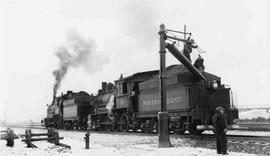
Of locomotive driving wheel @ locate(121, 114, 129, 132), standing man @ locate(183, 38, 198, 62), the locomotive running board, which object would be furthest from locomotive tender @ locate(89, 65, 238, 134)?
standing man @ locate(183, 38, 198, 62)

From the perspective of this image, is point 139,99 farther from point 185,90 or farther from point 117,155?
point 117,155

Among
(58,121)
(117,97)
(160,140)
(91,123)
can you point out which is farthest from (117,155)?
(58,121)

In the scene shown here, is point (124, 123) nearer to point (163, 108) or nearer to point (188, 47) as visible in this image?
point (188, 47)

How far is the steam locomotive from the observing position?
16.3m

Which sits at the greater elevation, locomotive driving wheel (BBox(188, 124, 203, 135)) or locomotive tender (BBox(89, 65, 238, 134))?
locomotive tender (BBox(89, 65, 238, 134))

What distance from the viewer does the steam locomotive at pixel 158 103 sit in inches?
640

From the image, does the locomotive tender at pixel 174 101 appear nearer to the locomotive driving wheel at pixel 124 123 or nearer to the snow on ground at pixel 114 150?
the locomotive driving wheel at pixel 124 123

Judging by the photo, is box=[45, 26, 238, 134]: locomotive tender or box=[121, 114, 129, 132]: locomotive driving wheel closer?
box=[45, 26, 238, 134]: locomotive tender

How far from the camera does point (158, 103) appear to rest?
59.9 feet

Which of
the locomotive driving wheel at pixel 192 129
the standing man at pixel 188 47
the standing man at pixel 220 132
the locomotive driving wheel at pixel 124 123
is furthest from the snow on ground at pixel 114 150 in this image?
the locomotive driving wheel at pixel 124 123

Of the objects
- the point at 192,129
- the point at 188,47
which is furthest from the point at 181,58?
the point at 192,129

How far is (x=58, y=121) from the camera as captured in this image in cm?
3688

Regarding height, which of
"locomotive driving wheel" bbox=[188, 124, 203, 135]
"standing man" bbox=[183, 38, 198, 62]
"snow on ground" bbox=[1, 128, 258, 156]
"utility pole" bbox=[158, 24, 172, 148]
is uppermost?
"standing man" bbox=[183, 38, 198, 62]

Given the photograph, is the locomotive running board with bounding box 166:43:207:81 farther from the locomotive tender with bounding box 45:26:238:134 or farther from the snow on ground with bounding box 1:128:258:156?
the snow on ground with bounding box 1:128:258:156
